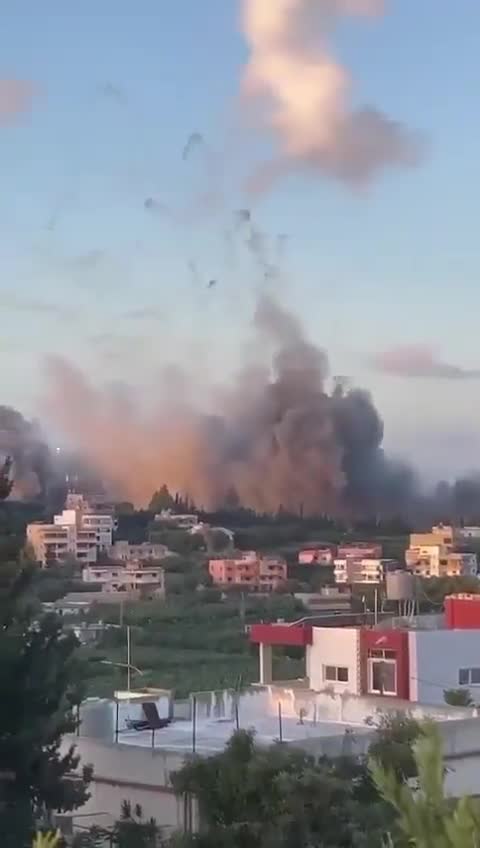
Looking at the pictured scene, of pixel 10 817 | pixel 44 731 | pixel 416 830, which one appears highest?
pixel 416 830

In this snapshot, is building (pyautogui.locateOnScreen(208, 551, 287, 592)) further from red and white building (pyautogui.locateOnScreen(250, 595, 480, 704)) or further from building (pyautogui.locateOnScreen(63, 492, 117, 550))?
red and white building (pyautogui.locateOnScreen(250, 595, 480, 704))

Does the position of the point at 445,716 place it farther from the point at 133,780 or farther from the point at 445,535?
the point at 445,535

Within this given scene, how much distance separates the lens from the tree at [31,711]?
443 inches

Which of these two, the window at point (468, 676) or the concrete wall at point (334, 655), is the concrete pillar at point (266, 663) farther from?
the window at point (468, 676)

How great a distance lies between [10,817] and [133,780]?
1846 millimetres

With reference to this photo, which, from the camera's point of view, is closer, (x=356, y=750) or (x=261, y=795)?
A: (x=261, y=795)

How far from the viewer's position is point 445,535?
118812 mm

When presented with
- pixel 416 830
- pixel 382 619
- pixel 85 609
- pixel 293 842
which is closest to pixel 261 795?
pixel 293 842

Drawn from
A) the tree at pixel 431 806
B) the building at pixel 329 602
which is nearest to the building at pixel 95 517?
the building at pixel 329 602

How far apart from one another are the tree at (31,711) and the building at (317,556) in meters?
96.4

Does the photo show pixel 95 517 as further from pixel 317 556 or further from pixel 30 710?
pixel 30 710

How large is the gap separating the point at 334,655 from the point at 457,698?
1.80 m

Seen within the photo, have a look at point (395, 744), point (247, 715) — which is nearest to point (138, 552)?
point (247, 715)

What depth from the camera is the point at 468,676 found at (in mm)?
17719
